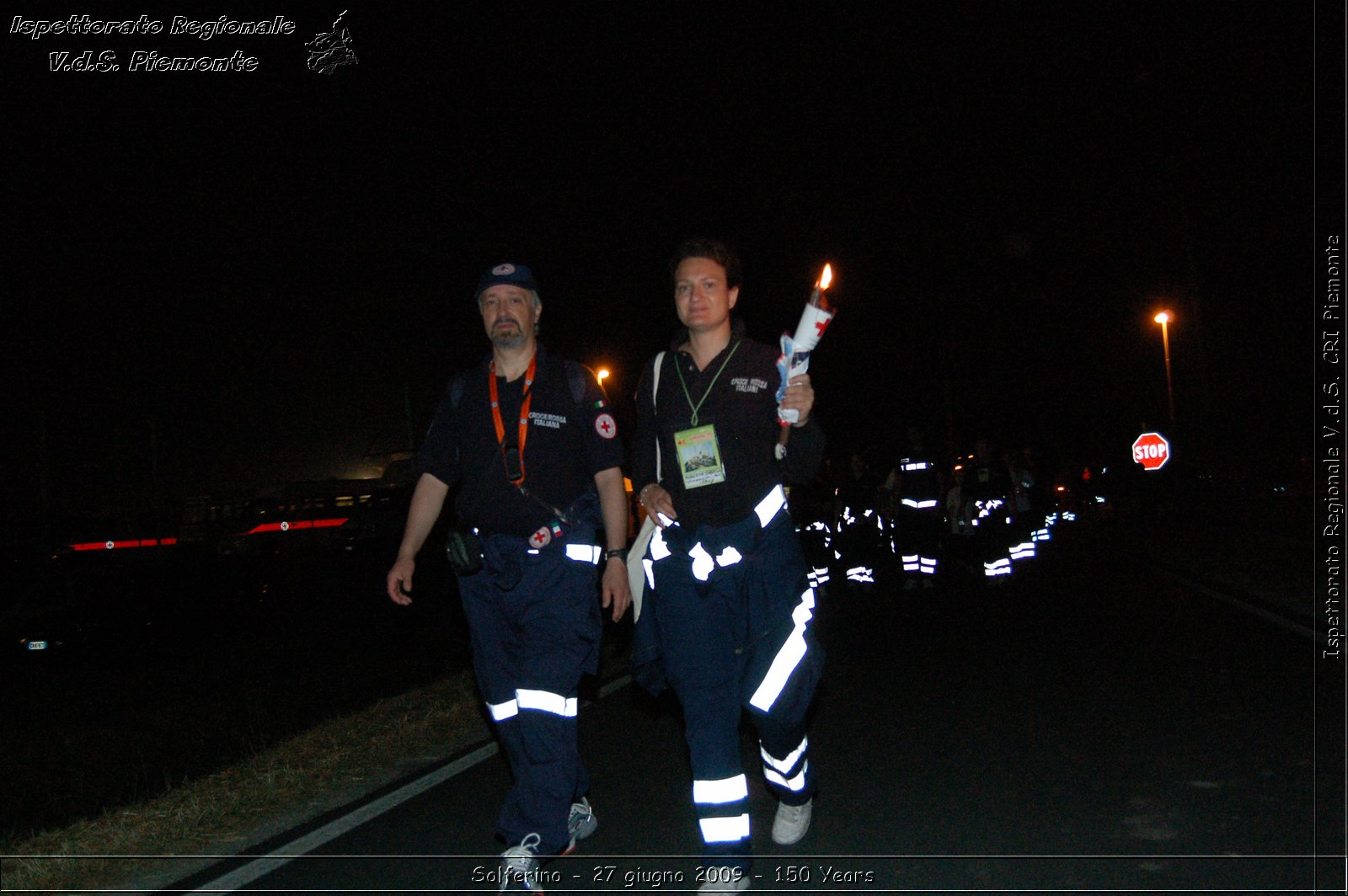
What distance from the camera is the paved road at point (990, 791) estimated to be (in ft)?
13.6

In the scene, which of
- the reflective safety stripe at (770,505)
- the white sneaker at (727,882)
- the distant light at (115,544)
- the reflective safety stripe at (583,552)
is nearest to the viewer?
the white sneaker at (727,882)

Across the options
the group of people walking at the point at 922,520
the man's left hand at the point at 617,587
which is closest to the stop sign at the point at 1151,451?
the group of people walking at the point at 922,520

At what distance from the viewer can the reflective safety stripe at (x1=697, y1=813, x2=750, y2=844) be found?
12.8 ft

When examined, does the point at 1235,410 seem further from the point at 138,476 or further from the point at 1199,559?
the point at 138,476

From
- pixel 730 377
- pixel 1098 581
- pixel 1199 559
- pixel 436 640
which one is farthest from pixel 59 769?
pixel 1199 559

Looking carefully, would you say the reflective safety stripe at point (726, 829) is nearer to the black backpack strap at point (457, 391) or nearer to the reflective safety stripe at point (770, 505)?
the reflective safety stripe at point (770, 505)

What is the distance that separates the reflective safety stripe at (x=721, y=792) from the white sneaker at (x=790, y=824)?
0.57m

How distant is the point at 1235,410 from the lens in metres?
30.6

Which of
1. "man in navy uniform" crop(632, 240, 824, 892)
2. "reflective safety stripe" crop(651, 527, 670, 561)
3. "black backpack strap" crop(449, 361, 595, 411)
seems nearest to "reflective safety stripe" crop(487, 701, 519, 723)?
"man in navy uniform" crop(632, 240, 824, 892)

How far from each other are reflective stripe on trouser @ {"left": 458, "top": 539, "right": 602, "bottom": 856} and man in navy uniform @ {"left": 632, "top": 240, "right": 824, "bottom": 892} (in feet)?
0.96

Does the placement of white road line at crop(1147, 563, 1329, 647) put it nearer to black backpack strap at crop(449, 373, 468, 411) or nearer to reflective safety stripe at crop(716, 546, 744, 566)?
reflective safety stripe at crop(716, 546, 744, 566)

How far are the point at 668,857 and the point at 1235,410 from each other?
30.0 m

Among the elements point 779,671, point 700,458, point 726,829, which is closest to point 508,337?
point 700,458

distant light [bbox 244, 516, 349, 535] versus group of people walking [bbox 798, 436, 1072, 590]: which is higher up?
group of people walking [bbox 798, 436, 1072, 590]
